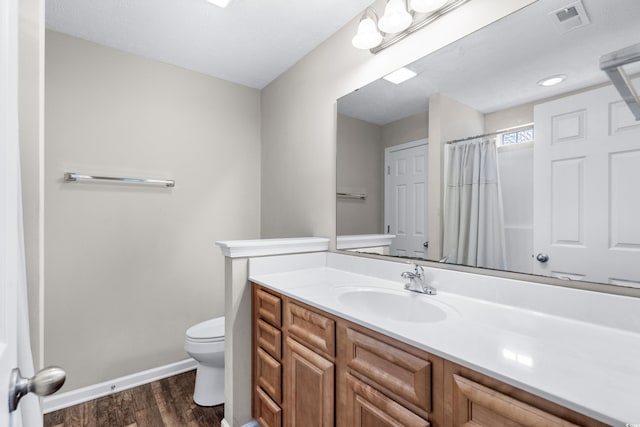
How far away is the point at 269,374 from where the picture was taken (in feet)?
4.90

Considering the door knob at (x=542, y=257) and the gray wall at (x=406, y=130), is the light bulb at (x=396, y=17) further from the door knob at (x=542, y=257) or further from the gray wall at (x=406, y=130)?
the door knob at (x=542, y=257)

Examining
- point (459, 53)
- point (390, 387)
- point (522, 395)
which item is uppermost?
point (459, 53)

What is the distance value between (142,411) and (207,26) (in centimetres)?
245

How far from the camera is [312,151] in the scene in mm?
2158

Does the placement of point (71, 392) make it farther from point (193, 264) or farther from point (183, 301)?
point (193, 264)

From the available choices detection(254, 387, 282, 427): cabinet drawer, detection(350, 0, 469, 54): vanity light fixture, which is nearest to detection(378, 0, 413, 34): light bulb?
detection(350, 0, 469, 54): vanity light fixture

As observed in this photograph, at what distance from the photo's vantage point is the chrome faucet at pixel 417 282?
134cm

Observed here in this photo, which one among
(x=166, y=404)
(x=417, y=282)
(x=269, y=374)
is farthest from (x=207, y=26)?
(x=166, y=404)

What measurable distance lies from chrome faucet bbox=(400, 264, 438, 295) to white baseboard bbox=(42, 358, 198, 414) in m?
1.94

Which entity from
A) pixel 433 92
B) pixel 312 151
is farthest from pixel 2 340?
pixel 312 151

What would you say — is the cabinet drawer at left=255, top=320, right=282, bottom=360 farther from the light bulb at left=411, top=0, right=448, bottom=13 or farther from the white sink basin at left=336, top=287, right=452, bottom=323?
the light bulb at left=411, top=0, right=448, bottom=13

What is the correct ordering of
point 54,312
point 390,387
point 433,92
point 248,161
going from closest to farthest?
point 390,387 → point 433,92 → point 54,312 → point 248,161

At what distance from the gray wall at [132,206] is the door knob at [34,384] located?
188 centimetres

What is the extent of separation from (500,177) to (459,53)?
59 centimetres
